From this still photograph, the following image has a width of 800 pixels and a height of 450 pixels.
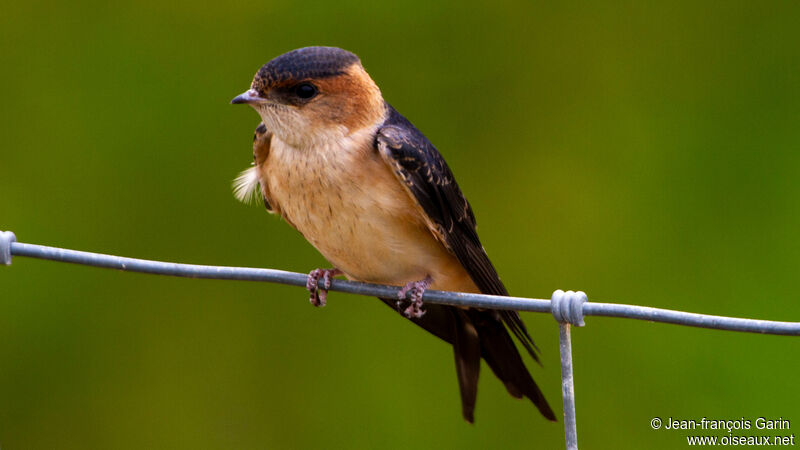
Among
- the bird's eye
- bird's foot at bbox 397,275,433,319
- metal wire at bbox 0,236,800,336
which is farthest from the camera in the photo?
the bird's eye

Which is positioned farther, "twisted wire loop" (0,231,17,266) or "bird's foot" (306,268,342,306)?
"bird's foot" (306,268,342,306)

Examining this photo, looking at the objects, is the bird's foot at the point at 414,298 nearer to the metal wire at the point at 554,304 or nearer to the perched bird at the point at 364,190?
the perched bird at the point at 364,190

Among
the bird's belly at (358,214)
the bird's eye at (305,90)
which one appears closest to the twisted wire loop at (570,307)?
the bird's belly at (358,214)

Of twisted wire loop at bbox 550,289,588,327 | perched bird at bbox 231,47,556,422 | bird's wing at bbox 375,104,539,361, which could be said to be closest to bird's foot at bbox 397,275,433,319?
perched bird at bbox 231,47,556,422

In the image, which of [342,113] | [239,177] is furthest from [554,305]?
[239,177]

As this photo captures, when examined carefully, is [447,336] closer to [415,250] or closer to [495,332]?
[495,332]

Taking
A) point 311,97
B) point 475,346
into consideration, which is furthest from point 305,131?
point 475,346

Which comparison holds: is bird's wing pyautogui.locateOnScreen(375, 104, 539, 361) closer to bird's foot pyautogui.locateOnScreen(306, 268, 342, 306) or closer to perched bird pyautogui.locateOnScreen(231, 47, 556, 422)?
perched bird pyautogui.locateOnScreen(231, 47, 556, 422)
